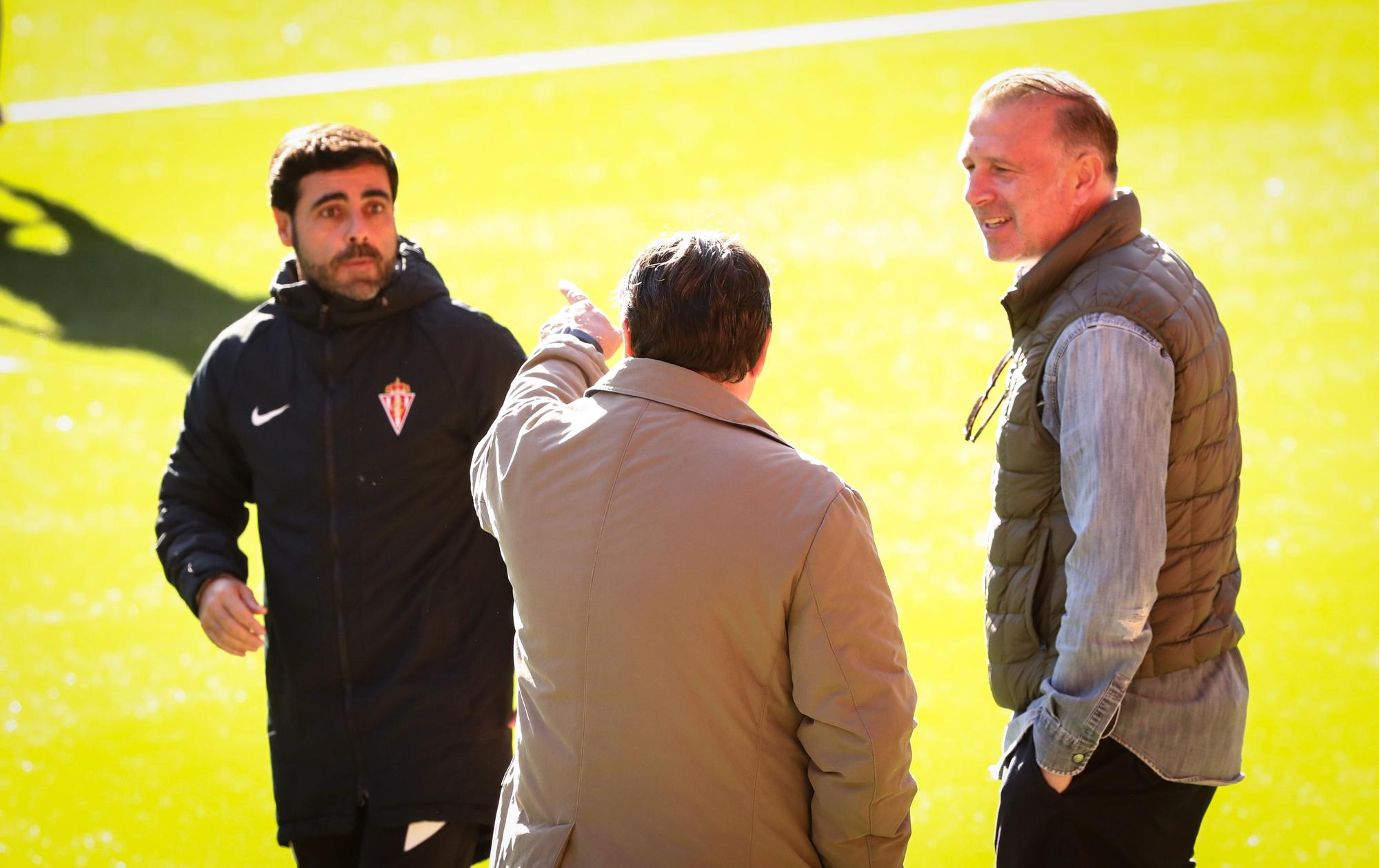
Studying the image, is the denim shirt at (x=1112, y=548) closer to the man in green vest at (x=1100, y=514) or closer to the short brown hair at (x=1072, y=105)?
the man in green vest at (x=1100, y=514)

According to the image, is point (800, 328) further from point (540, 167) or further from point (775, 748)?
point (775, 748)

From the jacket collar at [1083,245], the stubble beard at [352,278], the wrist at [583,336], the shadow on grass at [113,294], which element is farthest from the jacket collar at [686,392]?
the shadow on grass at [113,294]

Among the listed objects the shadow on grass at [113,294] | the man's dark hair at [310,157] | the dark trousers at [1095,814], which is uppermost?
the shadow on grass at [113,294]

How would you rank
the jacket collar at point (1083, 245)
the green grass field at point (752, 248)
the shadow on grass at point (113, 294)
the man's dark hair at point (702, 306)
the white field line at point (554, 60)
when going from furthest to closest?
the white field line at point (554, 60), the shadow on grass at point (113, 294), the green grass field at point (752, 248), the jacket collar at point (1083, 245), the man's dark hair at point (702, 306)

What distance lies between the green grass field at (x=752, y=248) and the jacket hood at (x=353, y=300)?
1417mm

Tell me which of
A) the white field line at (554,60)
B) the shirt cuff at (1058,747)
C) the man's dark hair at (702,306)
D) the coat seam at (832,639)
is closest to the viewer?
the coat seam at (832,639)

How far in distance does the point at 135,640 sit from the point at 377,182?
307 cm

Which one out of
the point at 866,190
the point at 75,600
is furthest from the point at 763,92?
the point at 75,600

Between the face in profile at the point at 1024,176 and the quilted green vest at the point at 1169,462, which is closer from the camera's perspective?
the quilted green vest at the point at 1169,462

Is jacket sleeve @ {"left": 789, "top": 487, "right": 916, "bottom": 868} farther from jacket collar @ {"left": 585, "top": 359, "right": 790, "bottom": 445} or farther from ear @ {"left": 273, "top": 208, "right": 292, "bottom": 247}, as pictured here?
ear @ {"left": 273, "top": 208, "right": 292, "bottom": 247}

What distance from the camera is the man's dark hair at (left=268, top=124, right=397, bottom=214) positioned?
10.8 ft

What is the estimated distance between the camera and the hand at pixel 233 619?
9.77ft

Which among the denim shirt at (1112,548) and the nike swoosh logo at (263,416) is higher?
the nike swoosh logo at (263,416)

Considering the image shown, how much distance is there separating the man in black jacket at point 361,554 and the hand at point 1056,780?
1.22 meters
